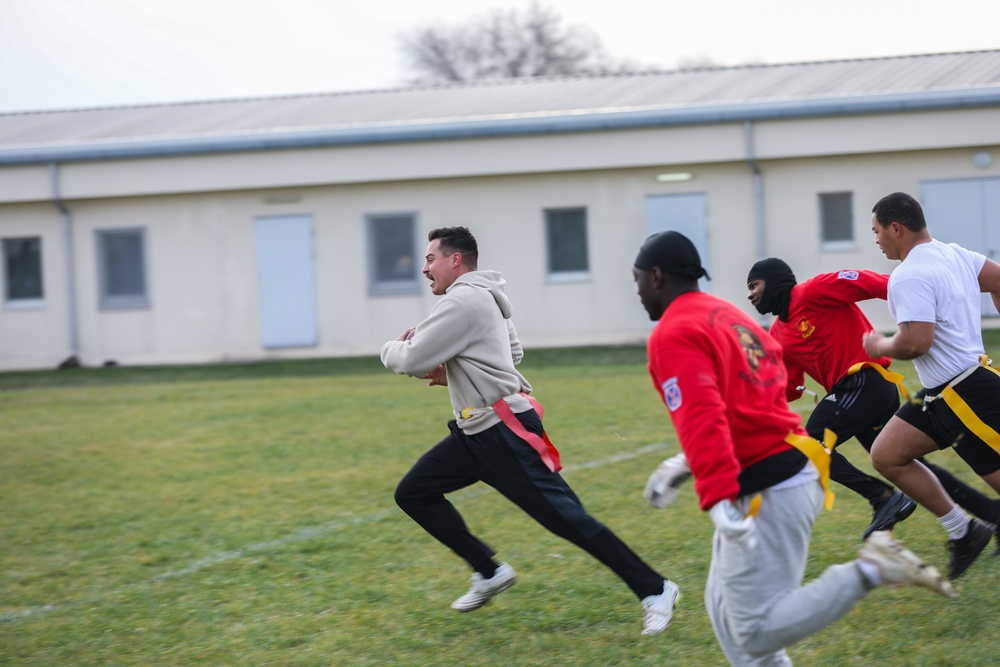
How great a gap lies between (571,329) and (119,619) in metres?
15.4

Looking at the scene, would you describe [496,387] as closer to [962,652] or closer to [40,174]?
[962,652]

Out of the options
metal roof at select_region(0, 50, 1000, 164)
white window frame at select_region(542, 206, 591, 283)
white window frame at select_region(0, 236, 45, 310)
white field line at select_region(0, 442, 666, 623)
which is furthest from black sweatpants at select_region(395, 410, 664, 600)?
white window frame at select_region(0, 236, 45, 310)

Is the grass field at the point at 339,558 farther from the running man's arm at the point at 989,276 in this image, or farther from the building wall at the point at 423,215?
the building wall at the point at 423,215

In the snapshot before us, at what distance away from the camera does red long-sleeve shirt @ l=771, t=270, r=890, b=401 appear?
5.65 meters

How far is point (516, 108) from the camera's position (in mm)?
22625

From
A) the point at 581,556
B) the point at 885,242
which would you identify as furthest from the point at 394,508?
the point at 885,242

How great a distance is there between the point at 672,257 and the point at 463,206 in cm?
1713

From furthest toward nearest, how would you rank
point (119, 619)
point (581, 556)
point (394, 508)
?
point (394, 508)
point (581, 556)
point (119, 619)

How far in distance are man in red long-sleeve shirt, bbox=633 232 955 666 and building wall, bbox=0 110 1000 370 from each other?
16268 mm

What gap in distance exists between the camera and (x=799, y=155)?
19.2m

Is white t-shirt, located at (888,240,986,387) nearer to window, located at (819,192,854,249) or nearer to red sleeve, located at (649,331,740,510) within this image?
red sleeve, located at (649,331,740,510)

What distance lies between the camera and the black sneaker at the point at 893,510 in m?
5.87

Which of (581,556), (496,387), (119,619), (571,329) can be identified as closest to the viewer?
(496,387)

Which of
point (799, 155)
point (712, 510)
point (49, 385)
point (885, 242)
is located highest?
point (799, 155)
